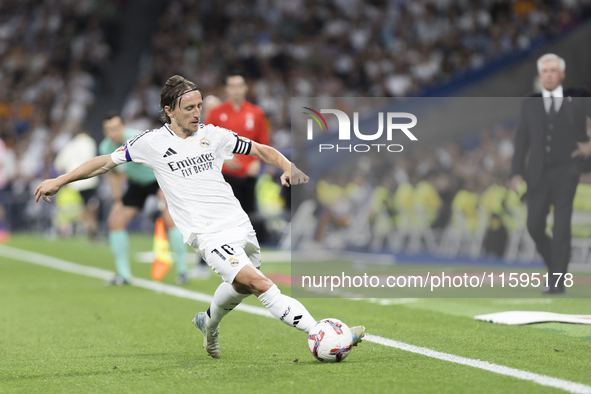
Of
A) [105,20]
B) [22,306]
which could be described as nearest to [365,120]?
[22,306]

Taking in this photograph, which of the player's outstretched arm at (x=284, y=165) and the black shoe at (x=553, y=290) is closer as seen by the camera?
the player's outstretched arm at (x=284, y=165)

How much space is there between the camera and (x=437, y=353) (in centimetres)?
571

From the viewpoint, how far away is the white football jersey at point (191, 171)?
5.64 m

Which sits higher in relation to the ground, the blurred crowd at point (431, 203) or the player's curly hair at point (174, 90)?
the player's curly hair at point (174, 90)

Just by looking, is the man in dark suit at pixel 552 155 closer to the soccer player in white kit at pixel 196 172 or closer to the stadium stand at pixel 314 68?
the stadium stand at pixel 314 68

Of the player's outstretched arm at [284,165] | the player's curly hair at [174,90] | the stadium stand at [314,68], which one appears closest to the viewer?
the player's outstretched arm at [284,165]

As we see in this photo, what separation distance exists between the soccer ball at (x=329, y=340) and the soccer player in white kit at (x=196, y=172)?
11 centimetres

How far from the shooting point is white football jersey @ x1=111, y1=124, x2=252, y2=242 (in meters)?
5.64

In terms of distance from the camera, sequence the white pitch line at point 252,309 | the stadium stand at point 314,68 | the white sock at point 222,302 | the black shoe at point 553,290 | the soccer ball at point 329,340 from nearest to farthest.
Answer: the white pitch line at point 252,309
the soccer ball at point 329,340
the white sock at point 222,302
the black shoe at point 553,290
the stadium stand at point 314,68

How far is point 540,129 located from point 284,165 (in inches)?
186

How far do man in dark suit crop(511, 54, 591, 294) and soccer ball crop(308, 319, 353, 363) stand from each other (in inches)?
174

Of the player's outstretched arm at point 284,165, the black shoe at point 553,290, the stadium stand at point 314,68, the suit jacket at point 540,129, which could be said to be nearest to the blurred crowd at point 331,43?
the stadium stand at point 314,68

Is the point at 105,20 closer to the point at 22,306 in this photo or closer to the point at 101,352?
the point at 22,306

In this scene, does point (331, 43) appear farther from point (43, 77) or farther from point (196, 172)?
point (196, 172)
